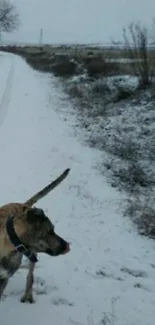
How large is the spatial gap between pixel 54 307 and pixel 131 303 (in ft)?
Answer: 2.95

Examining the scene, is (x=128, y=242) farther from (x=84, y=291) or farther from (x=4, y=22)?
(x=4, y=22)

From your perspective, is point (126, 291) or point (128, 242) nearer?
point (126, 291)

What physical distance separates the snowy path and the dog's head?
1161mm

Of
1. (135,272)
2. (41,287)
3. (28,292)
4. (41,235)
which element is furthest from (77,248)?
(41,235)

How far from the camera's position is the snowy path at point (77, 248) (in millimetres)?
5281

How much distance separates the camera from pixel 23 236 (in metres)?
3.93

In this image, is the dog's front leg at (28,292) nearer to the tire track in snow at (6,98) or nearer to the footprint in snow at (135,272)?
the footprint in snow at (135,272)

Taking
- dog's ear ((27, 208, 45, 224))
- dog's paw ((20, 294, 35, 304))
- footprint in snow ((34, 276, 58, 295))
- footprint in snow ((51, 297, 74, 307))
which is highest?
dog's ear ((27, 208, 45, 224))

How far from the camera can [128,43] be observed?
883 inches

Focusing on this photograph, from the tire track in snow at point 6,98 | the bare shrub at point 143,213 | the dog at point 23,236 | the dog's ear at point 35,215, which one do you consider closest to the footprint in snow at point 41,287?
the dog at point 23,236

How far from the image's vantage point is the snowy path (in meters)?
5.28

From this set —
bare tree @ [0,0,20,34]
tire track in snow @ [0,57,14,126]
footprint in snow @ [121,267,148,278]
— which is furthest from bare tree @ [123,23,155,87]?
bare tree @ [0,0,20,34]

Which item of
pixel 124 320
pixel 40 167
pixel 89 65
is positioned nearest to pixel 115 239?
pixel 124 320

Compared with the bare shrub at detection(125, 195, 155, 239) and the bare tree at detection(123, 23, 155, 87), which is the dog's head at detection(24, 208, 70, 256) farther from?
the bare tree at detection(123, 23, 155, 87)
